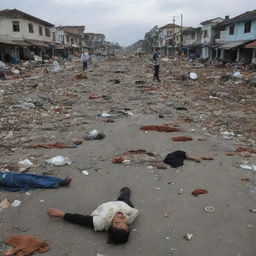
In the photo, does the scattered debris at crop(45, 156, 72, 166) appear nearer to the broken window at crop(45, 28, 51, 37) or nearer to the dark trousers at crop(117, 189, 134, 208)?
the dark trousers at crop(117, 189, 134, 208)

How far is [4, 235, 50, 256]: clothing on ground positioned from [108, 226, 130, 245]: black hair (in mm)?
743

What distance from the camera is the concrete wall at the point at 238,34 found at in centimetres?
2891

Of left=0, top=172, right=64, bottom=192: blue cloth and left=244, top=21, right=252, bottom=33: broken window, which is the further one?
left=244, top=21, right=252, bottom=33: broken window

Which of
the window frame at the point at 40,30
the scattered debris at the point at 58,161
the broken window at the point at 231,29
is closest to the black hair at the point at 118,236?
the scattered debris at the point at 58,161

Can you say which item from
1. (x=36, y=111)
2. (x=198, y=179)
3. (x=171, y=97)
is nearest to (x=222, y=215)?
(x=198, y=179)

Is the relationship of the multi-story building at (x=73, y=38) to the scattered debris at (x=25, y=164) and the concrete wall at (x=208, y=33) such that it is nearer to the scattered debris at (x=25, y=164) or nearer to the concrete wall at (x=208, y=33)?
the concrete wall at (x=208, y=33)

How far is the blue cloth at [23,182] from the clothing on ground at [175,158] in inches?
86.1

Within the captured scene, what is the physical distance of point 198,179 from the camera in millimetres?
5430

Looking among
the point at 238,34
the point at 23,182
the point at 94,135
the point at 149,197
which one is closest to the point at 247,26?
the point at 238,34

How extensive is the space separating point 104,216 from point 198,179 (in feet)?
7.19

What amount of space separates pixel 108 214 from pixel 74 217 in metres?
0.51

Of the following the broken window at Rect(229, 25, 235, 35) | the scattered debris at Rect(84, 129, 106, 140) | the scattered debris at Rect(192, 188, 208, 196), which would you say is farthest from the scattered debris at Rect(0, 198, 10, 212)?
the broken window at Rect(229, 25, 235, 35)

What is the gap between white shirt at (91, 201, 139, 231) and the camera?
3850 millimetres

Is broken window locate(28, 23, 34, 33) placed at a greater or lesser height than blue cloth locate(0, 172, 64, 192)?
greater
